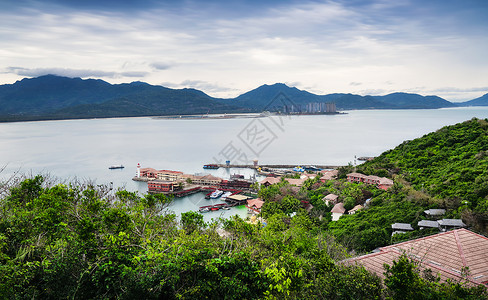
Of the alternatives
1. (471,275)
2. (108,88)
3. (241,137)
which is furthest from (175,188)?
(108,88)

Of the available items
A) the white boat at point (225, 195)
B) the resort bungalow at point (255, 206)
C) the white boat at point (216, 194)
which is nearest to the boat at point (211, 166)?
the white boat at point (216, 194)

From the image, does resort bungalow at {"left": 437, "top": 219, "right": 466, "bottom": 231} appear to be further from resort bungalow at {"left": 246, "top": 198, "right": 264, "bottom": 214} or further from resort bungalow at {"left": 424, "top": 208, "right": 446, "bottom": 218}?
resort bungalow at {"left": 246, "top": 198, "right": 264, "bottom": 214}

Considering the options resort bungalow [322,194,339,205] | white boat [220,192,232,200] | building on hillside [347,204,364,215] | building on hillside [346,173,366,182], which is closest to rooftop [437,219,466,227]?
building on hillside [347,204,364,215]

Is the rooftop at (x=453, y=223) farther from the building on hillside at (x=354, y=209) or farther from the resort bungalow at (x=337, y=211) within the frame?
the resort bungalow at (x=337, y=211)

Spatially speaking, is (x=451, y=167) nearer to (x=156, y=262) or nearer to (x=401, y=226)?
(x=401, y=226)

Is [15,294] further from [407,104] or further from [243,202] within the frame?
[407,104]

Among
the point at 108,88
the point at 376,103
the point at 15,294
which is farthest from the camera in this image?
the point at 108,88

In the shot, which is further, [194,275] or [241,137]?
[241,137]
